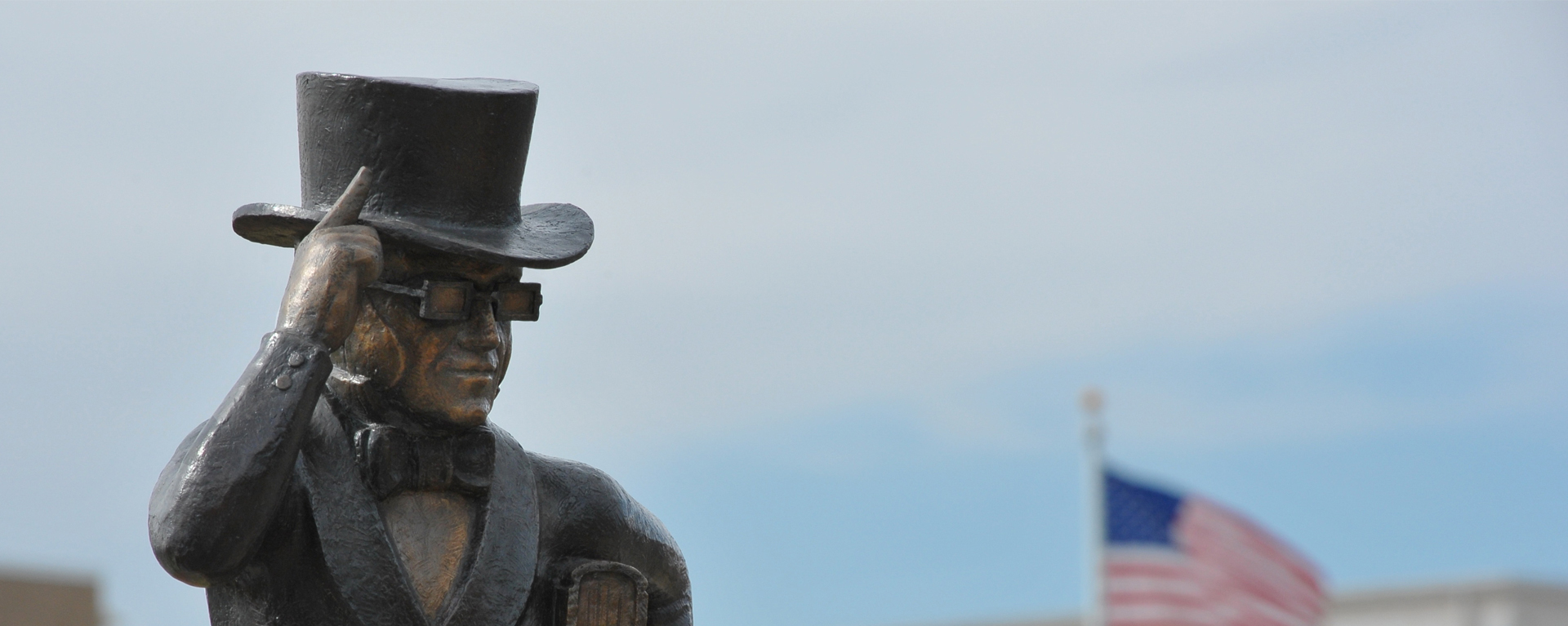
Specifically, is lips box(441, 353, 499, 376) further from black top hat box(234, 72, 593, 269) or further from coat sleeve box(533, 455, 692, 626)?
coat sleeve box(533, 455, 692, 626)

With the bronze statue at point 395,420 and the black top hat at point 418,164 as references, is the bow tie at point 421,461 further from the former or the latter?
the black top hat at point 418,164

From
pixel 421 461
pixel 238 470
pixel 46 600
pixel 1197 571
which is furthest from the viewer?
pixel 1197 571

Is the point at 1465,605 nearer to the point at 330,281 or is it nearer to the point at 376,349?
the point at 376,349

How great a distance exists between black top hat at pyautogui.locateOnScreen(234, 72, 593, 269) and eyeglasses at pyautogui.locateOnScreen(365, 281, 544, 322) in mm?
93

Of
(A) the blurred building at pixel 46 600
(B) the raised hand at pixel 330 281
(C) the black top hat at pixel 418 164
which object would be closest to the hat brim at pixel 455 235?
(C) the black top hat at pixel 418 164

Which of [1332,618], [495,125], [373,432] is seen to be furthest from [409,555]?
[1332,618]

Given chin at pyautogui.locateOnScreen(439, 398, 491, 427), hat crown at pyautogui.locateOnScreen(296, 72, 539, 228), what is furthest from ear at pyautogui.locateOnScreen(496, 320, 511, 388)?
hat crown at pyautogui.locateOnScreen(296, 72, 539, 228)

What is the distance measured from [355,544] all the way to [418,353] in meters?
0.40

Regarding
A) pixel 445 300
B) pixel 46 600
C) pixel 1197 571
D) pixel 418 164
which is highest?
pixel 418 164

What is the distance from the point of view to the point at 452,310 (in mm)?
4074

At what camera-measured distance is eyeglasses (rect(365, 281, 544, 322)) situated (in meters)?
4.05

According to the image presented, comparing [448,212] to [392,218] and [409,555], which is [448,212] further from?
[409,555]

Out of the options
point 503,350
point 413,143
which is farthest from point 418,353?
point 413,143

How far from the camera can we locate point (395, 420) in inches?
161
